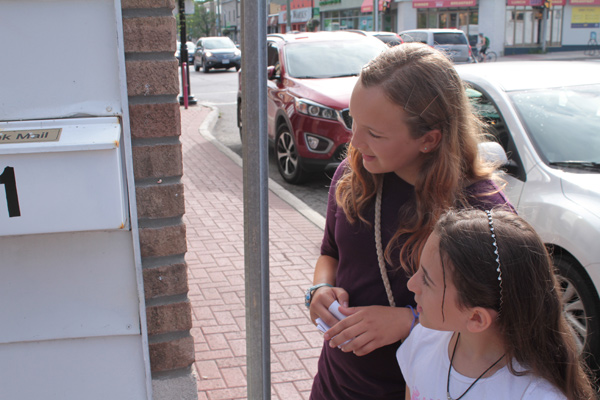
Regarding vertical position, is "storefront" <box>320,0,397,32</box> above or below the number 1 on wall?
above

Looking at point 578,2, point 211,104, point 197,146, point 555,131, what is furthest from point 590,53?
point 555,131

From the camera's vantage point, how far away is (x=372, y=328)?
1.59m

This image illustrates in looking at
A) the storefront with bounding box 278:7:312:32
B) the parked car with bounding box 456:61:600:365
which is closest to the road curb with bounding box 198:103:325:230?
the parked car with bounding box 456:61:600:365

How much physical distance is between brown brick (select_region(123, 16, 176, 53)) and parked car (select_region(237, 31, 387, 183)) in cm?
469

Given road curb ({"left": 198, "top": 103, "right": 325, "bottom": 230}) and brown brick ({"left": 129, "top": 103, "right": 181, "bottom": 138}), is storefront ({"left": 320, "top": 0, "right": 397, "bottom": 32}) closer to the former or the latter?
road curb ({"left": 198, "top": 103, "right": 325, "bottom": 230})

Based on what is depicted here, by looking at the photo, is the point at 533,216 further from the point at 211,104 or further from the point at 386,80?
the point at 211,104

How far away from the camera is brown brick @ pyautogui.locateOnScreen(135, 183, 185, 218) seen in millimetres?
2129

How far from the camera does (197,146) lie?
1055cm

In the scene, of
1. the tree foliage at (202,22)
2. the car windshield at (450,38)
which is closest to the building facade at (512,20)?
the car windshield at (450,38)

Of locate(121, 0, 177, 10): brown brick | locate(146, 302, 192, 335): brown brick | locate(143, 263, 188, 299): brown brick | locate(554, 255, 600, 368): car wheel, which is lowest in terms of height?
locate(554, 255, 600, 368): car wheel

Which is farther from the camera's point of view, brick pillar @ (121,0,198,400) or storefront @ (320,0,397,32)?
storefront @ (320,0,397,32)

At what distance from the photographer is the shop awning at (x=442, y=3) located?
3569cm

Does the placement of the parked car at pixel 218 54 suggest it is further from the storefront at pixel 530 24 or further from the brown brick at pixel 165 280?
the brown brick at pixel 165 280

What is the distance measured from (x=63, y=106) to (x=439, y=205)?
1.16 meters
